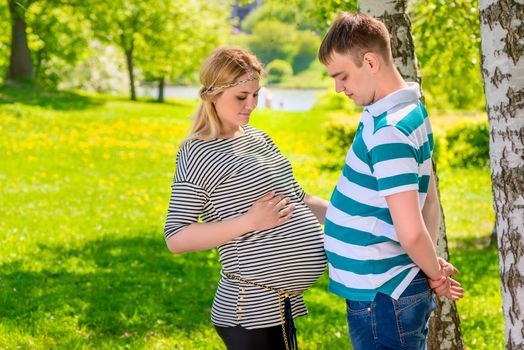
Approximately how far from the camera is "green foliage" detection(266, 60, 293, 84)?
3910 mm

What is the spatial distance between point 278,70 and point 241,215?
2.00 meters

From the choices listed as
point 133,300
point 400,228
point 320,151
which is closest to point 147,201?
point 133,300

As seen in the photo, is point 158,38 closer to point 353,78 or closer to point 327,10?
point 327,10

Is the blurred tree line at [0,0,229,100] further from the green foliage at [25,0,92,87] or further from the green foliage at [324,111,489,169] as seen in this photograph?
the green foliage at [324,111,489,169]

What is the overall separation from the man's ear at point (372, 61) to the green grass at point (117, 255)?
10.9 feet

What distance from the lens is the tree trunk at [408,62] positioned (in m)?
3.92

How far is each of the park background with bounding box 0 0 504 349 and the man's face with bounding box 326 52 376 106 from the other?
3.11 ft

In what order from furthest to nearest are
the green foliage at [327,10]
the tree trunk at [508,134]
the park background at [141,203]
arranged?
the green foliage at [327,10] < the park background at [141,203] < the tree trunk at [508,134]

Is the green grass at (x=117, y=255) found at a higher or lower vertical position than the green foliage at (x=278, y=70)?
lower

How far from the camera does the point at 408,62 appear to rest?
13.2 feet

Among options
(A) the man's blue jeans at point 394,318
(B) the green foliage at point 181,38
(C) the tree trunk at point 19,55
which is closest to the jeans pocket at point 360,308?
(A) the man's blue jeans at point 394,318

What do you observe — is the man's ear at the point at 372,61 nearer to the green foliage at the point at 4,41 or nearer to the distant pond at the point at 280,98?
the green foliage at the point at 4,41

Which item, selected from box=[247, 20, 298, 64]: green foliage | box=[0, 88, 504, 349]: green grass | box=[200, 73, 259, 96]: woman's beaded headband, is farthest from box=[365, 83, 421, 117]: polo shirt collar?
box=[0, 88, 504, 349]: green grass

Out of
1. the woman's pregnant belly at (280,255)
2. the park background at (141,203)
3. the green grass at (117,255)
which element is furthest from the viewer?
the park background at (141,203)
